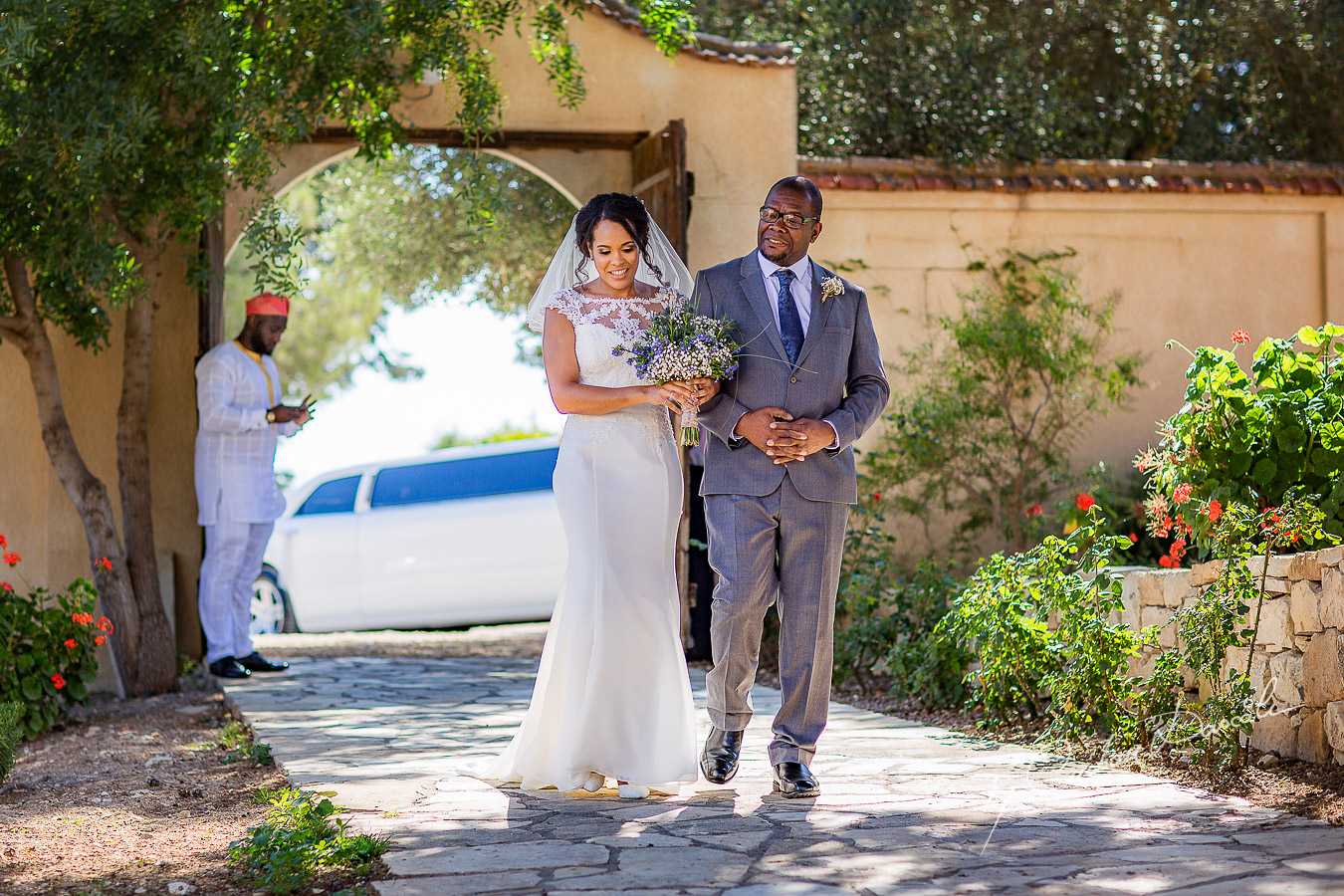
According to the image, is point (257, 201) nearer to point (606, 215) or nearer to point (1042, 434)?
point (606, 215)

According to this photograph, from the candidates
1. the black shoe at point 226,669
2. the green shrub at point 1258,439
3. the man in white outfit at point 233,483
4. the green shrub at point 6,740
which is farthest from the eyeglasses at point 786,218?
the black shoe at point 226,669

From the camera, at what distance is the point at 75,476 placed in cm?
708

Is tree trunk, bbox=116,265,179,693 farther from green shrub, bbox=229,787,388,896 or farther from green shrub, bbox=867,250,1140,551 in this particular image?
green shrub, bbox=867,250,1140,551

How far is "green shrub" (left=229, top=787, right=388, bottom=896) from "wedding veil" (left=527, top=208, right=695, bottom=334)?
71.1 inches

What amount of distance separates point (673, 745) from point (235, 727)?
260cm

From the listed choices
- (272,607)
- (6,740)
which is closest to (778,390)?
(6,740)

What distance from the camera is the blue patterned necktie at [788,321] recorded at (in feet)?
13.6

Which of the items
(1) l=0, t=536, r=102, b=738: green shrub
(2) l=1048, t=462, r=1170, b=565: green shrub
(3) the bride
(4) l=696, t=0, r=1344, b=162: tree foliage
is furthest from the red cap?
(2) l=1048, t=462, r=1170, b=565: green shrub

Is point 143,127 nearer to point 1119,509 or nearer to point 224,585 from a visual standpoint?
point 224,585

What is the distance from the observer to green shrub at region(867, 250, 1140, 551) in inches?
320

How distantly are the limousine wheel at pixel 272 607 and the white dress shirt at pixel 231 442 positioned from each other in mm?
3900

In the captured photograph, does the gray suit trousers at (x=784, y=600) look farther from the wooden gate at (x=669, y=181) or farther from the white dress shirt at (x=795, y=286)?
the wooden gate at (x=669, y=181)

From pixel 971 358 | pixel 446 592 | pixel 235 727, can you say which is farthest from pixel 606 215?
pixel 446 592

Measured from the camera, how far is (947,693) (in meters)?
6.05
